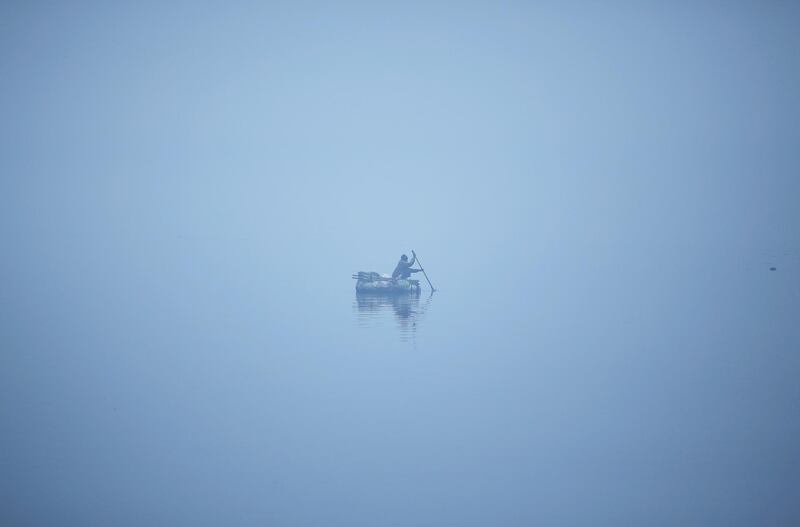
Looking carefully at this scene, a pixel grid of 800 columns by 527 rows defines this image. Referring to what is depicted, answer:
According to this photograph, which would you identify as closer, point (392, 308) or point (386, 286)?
point (392, 308)

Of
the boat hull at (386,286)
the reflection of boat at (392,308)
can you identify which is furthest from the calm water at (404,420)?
the boat hull at (386,286)

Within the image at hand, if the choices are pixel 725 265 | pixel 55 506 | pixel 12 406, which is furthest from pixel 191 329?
pixel 725 265

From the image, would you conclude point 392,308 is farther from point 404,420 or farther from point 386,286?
point 404,420

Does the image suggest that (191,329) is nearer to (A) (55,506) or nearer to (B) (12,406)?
(B) (12,406)

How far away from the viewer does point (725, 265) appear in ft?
141

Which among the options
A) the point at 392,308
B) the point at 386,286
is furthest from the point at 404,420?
the point at 386,286

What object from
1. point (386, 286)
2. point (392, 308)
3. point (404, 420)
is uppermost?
point (386, 286)

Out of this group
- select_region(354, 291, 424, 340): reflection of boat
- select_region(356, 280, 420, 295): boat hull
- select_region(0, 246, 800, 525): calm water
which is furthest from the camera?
select_region(356, 280, 420, 295): boat hull

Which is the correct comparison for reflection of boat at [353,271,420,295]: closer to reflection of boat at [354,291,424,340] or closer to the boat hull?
the boat hull

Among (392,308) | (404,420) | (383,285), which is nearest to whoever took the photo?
(404,420)

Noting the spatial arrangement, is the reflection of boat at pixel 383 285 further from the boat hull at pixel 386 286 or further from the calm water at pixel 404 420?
the calm water at pixel 404 420

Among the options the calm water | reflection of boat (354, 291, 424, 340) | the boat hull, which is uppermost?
the boat hull

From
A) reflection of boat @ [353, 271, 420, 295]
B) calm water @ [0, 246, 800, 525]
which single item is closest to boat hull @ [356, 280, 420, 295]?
reflection of boat @ [353, 271, 420, 295]

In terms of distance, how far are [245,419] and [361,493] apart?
3.77 m
